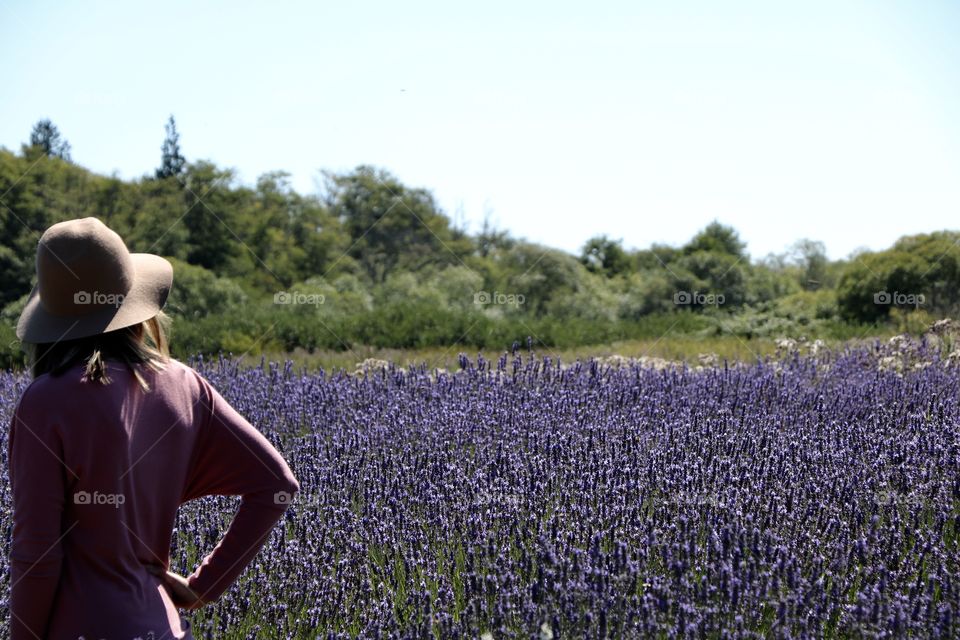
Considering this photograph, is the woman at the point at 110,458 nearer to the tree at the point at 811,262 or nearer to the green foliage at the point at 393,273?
the green foliage at the point at 393,273

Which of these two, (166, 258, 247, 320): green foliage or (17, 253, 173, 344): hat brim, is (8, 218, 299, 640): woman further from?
(166, 258, 247, 320): green foliage

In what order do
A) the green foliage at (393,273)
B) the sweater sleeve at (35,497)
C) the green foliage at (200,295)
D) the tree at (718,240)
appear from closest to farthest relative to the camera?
1. the sweater sleeve at (35,497)
2. the green foliage at (393,273)
3. the green foliage at (200,295)
4. the tree at (718,240)

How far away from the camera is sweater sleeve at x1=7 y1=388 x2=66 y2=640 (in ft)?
5.80

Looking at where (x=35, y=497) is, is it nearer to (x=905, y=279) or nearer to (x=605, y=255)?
(x=905, y=279)

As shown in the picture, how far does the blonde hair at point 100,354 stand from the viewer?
1.85m

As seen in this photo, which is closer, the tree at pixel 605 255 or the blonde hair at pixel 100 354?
the blonde hair at pixel 100 354

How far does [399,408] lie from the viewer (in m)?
5.34

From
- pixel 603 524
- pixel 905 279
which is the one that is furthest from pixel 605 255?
pixel 603 524

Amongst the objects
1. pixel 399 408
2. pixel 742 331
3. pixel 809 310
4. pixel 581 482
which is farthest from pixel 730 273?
pixel 581 482

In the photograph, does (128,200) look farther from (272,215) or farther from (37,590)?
(37,590)

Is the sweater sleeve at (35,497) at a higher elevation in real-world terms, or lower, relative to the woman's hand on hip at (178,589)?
higher

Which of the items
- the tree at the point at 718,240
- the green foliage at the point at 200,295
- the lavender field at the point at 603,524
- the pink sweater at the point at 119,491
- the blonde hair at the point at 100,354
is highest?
the tree at the point at 718,240

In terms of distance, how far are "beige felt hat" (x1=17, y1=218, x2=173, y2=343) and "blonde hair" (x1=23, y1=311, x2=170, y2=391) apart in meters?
0.03

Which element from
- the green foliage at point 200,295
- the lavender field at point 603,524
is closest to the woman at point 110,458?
the lavender field at point 603,524
